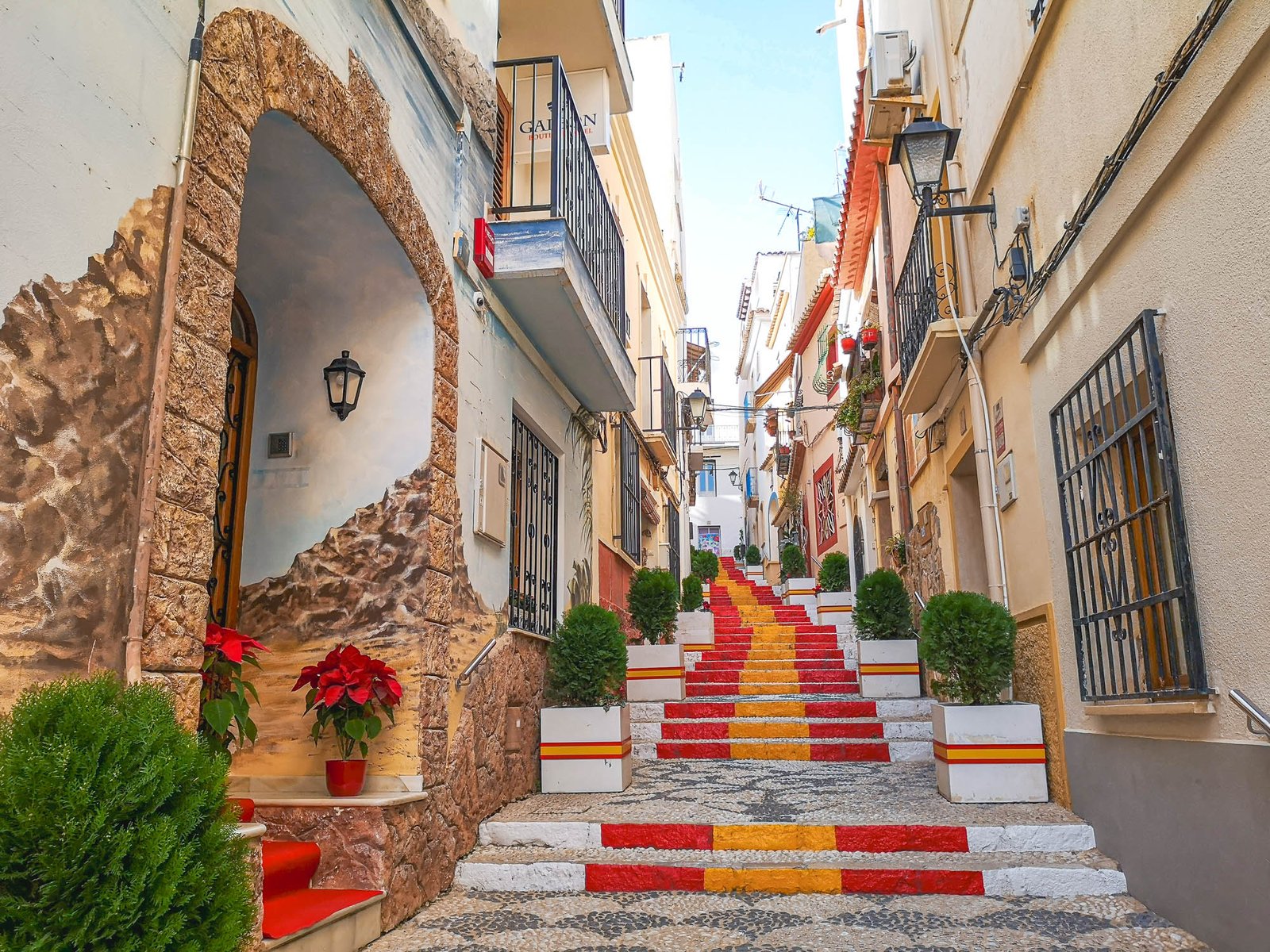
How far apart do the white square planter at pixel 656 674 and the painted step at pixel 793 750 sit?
1.14 meters

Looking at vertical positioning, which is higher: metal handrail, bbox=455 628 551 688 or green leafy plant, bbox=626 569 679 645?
green leafy plant, bbox=626 569 679 645

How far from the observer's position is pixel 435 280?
5.20 metres

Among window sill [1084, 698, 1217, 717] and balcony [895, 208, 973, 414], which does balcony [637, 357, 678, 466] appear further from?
window sill [1084, 698, 1217, 717]

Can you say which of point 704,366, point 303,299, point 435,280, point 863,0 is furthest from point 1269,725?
point 704,366

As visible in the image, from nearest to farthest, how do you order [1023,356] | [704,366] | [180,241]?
[180,241] < [1023,356] < [704,366]

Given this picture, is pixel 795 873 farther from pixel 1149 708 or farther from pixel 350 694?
pixel 350 694

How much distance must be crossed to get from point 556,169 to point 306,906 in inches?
187

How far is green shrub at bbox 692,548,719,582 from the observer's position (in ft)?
71.6

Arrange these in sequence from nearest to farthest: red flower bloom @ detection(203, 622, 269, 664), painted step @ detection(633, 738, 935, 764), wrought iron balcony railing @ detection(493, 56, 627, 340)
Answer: red flower bloom @ detection(203, 622, 269, 664) → wrought iron balcony railing @ detection(493, 56, 627, 340) → painted step @ detection(633, 738, 935, 764)

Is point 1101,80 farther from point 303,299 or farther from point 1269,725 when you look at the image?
point 303,299

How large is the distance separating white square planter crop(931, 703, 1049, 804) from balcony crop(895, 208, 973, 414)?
2749 millimetres

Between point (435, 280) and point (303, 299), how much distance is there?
2.44 ft

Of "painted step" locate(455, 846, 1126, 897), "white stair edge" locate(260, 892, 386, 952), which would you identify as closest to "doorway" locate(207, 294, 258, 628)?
"white stair edge" locate(260, 892, 386, 952)

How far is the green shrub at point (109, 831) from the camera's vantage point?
189cm
